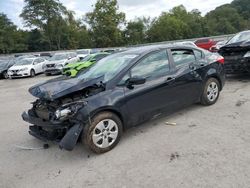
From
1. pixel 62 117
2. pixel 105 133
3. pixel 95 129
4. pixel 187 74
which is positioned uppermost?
pixel 187 74

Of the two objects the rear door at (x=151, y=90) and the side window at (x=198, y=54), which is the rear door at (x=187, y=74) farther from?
the rear door at (x=151, y=90)

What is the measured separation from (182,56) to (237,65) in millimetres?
3426

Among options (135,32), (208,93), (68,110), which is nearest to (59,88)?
(68,110)

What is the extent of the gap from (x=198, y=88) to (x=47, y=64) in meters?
15.4

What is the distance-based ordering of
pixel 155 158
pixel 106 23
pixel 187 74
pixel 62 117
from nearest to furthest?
1. pixel 155 158
2. pixel 62 117
3. pixel 187 74
4. pixel 106 23

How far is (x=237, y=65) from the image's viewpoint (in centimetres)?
864

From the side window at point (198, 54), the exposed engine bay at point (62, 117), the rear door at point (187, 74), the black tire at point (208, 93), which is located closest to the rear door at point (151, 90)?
the rear door at point (187, 74)

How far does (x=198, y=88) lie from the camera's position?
6.10m

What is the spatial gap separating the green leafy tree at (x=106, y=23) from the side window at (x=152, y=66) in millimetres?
46801

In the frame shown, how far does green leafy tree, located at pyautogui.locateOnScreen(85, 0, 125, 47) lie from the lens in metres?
50.5

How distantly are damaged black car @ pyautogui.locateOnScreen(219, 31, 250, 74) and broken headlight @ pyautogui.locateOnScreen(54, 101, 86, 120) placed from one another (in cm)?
589

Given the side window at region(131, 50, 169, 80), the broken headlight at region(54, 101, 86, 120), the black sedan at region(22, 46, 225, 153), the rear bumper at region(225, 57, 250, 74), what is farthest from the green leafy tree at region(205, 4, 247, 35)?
the broken headlight at region(54, 101, 86, 120)

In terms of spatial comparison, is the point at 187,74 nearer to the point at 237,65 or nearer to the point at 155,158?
the point at 155,158

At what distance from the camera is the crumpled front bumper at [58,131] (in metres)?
4.22
